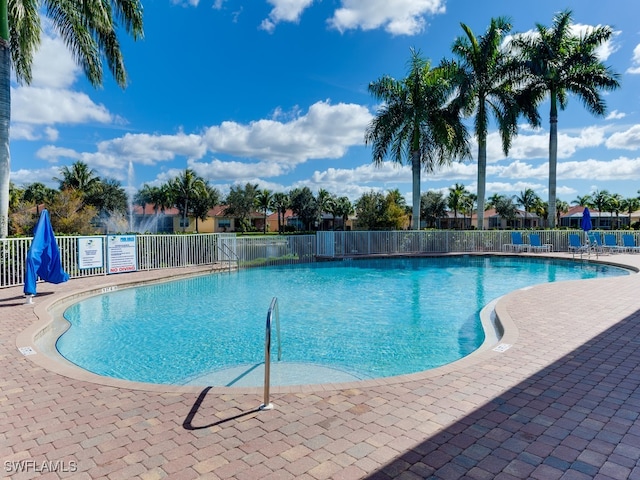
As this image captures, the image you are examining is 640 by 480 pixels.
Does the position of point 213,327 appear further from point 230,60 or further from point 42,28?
point 230,60

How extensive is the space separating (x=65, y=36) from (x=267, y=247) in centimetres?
1085

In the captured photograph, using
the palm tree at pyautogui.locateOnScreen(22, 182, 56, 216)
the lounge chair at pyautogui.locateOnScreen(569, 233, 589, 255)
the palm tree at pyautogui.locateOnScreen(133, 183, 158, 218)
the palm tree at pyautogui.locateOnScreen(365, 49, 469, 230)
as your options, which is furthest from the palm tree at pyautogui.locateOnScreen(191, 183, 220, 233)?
the lounge chair at pyautogui.locateOnScreen(569, 233, 589, 255)

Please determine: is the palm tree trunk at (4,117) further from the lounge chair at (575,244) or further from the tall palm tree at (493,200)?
the tall palm tree at (493,200)

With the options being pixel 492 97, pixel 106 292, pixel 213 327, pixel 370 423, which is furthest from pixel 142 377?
pixel 492 97

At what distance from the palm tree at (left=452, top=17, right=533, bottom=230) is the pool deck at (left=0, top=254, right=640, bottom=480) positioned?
21.1 meters

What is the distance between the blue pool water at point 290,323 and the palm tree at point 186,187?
3985cm

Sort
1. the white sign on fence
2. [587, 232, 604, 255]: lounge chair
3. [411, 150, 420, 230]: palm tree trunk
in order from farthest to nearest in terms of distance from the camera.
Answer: [411, 150, 420, 230]: palm tree trunk → [587, 232, 604, 255]: lounge chair → the white sign on fence

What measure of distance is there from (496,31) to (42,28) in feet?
73.6

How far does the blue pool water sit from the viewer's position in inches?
253

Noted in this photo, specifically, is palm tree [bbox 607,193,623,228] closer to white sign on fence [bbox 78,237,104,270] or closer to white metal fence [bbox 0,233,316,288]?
white metal fence [bbox 0,233,316,288]

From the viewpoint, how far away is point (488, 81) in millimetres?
23953

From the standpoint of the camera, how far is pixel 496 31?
23250 mm

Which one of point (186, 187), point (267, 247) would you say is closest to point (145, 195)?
point (186, 187)

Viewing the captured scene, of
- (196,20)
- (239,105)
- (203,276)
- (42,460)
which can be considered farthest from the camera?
(239,105)
